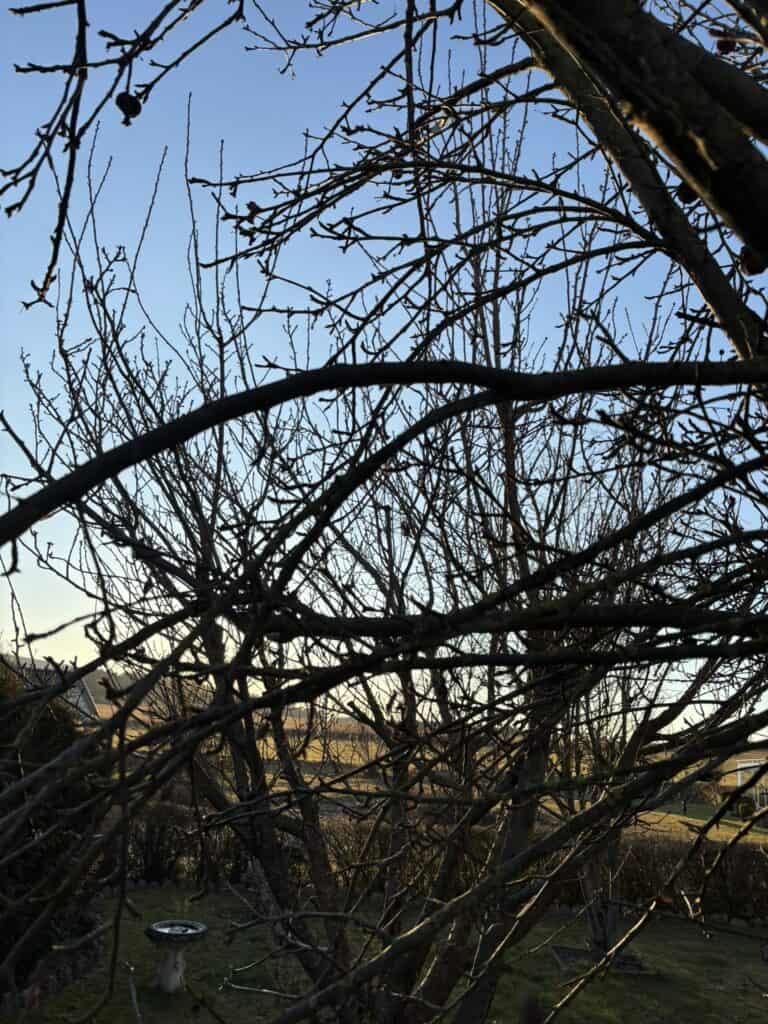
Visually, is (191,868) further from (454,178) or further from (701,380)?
(701,380)

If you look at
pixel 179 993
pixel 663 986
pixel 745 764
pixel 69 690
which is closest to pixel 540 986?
pixel 663 986

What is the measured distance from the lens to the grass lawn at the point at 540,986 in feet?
28.6

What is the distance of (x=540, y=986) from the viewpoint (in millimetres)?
9742

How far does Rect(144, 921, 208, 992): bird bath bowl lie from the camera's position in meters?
9.13

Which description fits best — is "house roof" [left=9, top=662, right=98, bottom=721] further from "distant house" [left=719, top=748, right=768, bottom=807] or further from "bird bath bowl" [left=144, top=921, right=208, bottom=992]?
"bird bath bowl" [left=144, top=921, right=208, bottom=992]

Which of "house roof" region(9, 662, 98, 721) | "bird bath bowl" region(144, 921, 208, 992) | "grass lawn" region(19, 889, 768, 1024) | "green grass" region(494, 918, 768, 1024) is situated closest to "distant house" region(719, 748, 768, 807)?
"house roof" region(9, 662, 98, 721)

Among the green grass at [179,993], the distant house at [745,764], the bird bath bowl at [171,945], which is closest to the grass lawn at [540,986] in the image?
the green grass at [179,993]

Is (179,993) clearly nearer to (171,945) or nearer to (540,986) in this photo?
(171,945)

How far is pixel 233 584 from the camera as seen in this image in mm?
1629

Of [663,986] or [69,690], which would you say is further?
[663,986]

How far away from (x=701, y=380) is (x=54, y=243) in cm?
142

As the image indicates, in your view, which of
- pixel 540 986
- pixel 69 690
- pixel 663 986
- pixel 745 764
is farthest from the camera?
pixel 663 986

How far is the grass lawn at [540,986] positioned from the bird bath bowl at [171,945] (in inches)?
5.4

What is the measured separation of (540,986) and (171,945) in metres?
3.81
